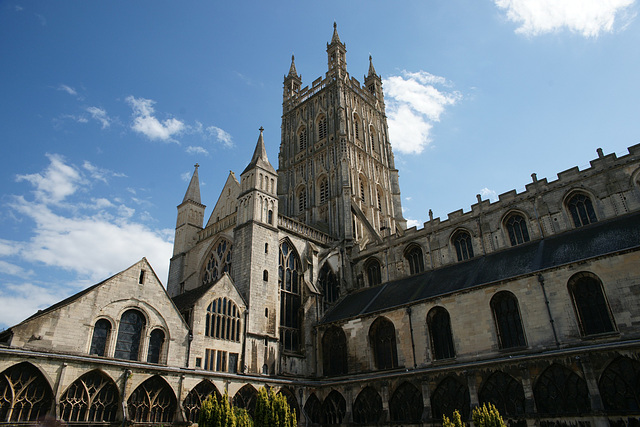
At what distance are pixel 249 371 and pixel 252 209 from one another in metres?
10.3

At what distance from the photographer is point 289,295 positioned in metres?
30.8

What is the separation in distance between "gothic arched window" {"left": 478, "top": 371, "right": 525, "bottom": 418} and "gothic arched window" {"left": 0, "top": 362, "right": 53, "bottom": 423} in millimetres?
18016

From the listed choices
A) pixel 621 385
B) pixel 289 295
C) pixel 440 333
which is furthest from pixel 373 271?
pixel 621 385

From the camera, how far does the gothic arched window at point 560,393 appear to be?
17344mm

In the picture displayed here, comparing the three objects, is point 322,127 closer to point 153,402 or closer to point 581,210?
point 581,210

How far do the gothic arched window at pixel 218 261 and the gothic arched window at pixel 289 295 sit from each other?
12.8 feet

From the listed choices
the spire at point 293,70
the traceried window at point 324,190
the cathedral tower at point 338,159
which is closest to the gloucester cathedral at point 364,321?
the cathedral tower at point 338,159

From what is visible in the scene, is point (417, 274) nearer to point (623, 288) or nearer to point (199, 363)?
point (623, 288)

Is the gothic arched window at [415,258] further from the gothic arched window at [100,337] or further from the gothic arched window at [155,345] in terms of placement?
the gothic arched window at [100,337]

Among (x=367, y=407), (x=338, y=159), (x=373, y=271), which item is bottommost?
(x=367, y=407)

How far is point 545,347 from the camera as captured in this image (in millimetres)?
20047

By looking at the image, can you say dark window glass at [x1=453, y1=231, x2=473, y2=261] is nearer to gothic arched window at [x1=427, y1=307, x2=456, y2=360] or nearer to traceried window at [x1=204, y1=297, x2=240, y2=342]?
gothic arched window at [x1=427, y1=307, x2=456, y2=360]

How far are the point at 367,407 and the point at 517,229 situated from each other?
46.1ft

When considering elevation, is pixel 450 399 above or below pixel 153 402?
below
